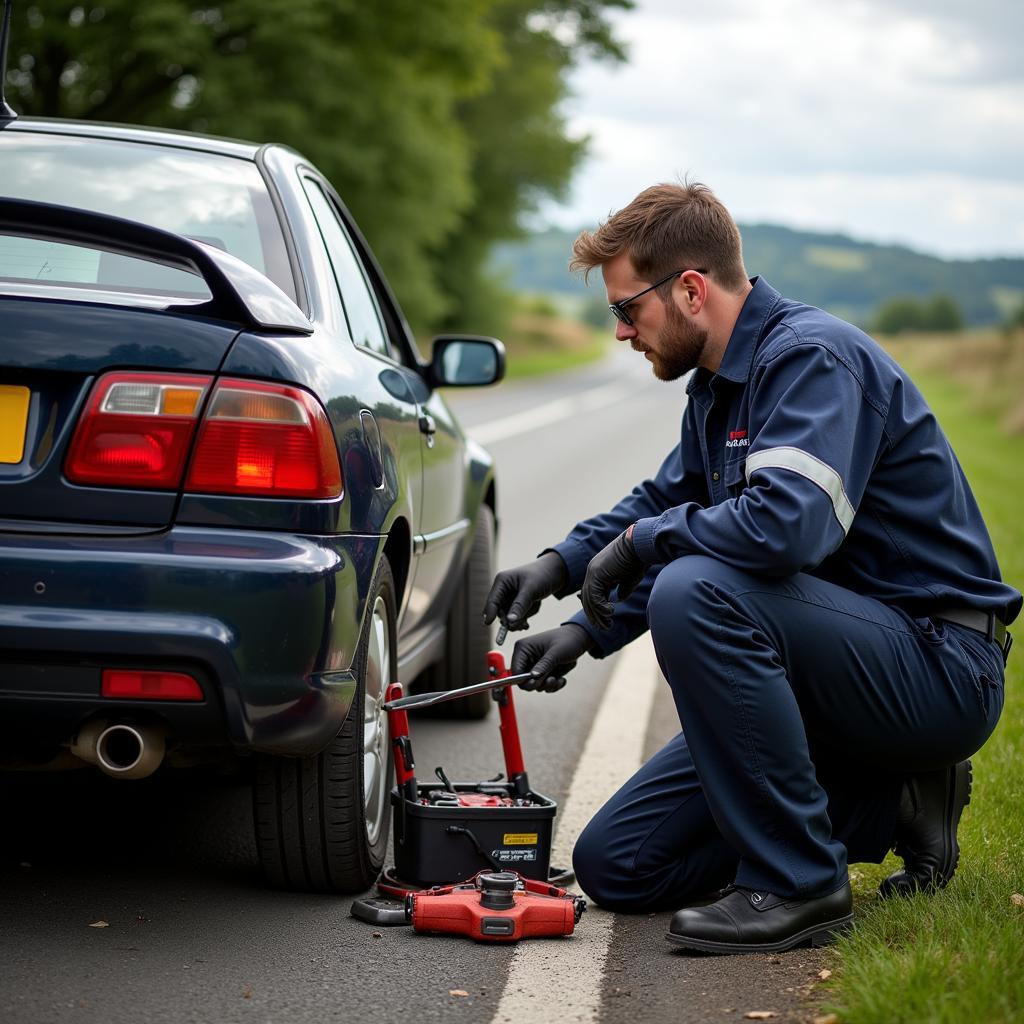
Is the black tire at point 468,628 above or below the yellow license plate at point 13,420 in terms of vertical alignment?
below

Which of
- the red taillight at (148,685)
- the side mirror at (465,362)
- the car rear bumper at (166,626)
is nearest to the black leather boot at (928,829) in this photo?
the car rear bumper at (166,626)

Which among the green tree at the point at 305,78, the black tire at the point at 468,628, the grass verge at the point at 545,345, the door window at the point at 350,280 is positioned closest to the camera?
the door window at the point at 350,280

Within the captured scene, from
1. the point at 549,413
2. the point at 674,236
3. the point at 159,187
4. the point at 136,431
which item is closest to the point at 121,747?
the point at 136,431

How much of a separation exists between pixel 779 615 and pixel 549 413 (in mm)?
24070

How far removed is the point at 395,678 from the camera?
402cm

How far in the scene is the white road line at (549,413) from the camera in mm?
21312

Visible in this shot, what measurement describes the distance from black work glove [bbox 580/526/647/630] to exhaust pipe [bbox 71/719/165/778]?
1.03 meters

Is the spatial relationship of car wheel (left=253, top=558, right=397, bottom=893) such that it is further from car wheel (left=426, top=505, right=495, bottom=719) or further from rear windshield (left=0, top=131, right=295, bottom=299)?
car wheel (left=426, top=505, right=495, bottom=719)

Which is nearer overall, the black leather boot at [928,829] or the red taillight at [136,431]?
the red taillight at [136,431]

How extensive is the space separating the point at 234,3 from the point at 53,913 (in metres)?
21.7

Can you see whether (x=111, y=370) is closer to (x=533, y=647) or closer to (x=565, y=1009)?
(x=533, y=647)

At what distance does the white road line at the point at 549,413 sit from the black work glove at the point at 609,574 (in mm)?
15715

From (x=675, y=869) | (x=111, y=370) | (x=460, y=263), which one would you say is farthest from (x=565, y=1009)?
(x=460, y=263)

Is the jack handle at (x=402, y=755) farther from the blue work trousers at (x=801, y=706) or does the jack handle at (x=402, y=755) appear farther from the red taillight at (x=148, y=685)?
the red taillight at (x=148, y=685)
